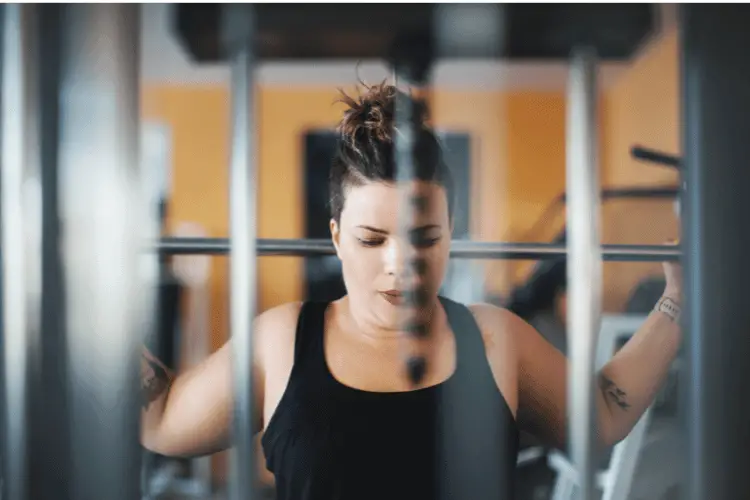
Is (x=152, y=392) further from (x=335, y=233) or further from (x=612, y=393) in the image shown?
(x=612, y=393)

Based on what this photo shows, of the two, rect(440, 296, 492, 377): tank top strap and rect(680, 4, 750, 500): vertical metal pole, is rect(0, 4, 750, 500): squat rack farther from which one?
rect(440, 296, 492, 377): tank top strap

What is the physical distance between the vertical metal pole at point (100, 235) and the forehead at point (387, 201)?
18 centimetres

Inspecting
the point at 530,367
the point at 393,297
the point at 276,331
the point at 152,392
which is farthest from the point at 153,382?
the point at 530,367

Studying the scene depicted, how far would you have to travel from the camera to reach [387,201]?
565 millimetres

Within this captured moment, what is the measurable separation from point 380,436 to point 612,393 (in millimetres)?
224

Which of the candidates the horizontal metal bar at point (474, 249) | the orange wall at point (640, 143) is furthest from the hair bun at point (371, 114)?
the orange wall at point (640, 143)

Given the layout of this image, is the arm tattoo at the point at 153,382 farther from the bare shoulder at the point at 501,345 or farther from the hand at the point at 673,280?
the hand at the point at 673,280

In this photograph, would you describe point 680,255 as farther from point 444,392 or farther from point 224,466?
→ point 224,466

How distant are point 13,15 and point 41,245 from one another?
19 centimetres

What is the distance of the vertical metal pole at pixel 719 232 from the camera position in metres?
0.54

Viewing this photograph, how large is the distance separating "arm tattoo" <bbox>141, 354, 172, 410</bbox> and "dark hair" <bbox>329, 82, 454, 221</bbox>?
0.21 meters

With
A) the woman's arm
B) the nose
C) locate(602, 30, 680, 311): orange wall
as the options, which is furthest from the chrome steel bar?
locate(602, 30, 680, 311): orange wall

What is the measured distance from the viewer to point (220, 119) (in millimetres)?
578

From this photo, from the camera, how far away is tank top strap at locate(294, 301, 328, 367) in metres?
0.59
